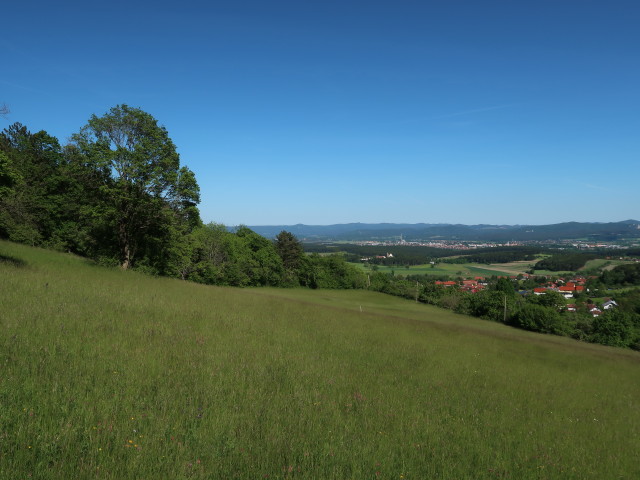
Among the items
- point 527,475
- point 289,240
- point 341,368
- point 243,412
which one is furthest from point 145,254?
point 289,240

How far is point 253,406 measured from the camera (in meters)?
6.08

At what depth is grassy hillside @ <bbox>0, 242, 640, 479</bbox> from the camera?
436cm

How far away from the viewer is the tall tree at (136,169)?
74.4 feet

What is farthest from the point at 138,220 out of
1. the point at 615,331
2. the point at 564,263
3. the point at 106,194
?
the point at 564,263

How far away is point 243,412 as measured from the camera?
580cm

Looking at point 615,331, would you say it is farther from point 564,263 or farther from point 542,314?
point 564,263

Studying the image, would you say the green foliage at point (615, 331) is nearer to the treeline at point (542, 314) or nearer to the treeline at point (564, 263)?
the treeline at point (542, 314)

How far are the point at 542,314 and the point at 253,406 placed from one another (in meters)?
60.5

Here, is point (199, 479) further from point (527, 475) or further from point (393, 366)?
point (393, 366)

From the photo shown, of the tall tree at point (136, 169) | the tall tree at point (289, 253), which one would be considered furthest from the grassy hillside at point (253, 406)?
the tall tree at point (289, 253)

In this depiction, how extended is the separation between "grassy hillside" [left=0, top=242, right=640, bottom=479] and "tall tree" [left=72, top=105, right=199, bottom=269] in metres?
11.0

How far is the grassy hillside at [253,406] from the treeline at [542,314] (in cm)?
4783

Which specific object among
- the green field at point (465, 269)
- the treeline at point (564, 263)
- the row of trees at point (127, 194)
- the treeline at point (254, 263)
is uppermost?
the row of trees at point (127, 194)

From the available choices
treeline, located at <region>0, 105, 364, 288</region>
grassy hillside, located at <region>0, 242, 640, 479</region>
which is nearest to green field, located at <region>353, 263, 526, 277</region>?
treeline, located at <region>0, 105, 364, 288</region>
